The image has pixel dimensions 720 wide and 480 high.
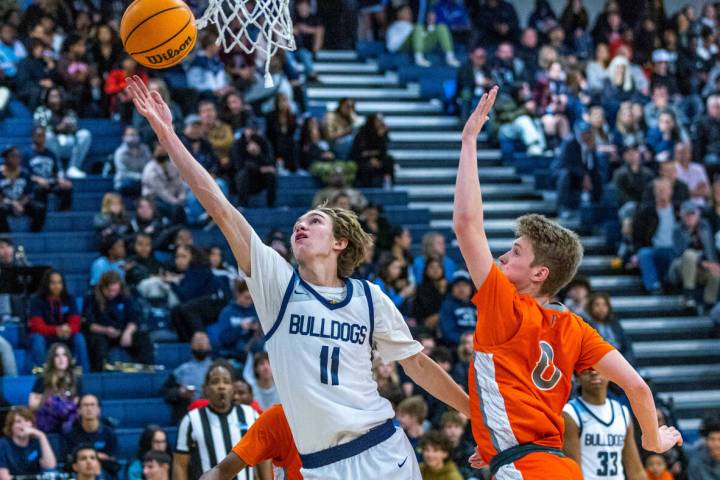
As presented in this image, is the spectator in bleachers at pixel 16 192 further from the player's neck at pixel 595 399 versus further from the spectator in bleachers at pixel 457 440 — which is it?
the player's neck at pixel 595 399

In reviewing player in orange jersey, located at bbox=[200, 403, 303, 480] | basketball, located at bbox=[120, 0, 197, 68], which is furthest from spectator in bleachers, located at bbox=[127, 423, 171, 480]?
basketball, located at bbox=[120, 0, 197, 68]

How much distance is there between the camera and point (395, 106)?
18.6 meters

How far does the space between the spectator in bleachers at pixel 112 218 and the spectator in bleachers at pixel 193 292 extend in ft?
2.56

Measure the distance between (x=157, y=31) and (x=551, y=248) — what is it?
8.02 ft

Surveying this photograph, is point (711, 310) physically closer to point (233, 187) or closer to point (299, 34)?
point (233, 187)

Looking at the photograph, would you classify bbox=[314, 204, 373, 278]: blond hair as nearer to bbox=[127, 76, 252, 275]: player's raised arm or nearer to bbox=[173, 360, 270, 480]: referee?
bbox=[127, 76, 252, 275]: player's raised arm

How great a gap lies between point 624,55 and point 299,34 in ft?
17.0

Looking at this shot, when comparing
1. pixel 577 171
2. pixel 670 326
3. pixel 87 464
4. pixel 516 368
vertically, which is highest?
pixel 577 171

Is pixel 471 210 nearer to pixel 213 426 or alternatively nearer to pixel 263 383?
pixel 213 426

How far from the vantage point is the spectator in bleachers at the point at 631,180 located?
16.2 m

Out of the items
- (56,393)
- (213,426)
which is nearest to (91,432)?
(56,393)

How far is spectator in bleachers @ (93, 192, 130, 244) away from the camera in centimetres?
1351

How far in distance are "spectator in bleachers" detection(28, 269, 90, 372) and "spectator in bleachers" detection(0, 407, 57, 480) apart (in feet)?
4.70

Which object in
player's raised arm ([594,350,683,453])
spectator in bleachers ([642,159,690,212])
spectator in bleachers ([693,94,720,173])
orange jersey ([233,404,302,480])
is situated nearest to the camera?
player's raised arm ([594,350,683,453])
